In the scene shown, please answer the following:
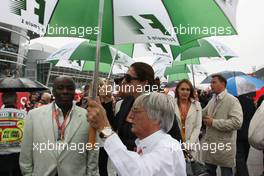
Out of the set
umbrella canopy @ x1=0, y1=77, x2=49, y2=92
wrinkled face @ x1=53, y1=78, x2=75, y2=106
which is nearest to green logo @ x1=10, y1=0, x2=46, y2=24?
wrinkled face @ x1=53, y1=78, x2=75, y2=106

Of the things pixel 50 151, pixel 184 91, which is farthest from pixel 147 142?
pixel 184 91

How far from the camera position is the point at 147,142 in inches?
90.0

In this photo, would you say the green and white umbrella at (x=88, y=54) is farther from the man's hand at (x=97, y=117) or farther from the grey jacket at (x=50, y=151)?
the man's hand at (x=97, y=117)

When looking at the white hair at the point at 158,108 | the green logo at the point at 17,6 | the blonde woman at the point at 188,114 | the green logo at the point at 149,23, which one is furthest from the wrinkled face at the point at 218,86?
the white hair at the point at 158,108

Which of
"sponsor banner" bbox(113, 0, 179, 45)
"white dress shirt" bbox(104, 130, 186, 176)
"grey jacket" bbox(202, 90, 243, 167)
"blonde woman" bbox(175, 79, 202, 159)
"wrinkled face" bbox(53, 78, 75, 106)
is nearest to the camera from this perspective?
"white dress shirt" bbox(104, 130, 186, 176)

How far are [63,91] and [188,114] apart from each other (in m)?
2.29

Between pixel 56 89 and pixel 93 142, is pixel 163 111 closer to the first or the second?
pixel 93 142

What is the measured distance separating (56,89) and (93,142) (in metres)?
1.44

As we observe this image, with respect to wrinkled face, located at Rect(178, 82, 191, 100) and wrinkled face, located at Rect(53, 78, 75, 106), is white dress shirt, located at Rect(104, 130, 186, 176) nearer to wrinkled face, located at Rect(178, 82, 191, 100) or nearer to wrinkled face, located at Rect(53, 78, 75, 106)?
wrinkled face, located at Rect(53, 78, 75, 106)

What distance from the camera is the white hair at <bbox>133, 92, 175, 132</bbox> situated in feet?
7.63

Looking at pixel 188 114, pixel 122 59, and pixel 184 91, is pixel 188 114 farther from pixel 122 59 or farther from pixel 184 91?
pixel 122 59

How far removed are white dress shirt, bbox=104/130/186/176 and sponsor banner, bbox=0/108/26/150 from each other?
252 cm

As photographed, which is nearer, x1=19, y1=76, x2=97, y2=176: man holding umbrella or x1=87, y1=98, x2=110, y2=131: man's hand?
x1=87, y1=98, x2=110, y2=131: man's hand

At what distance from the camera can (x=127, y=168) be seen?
79.0 inches
